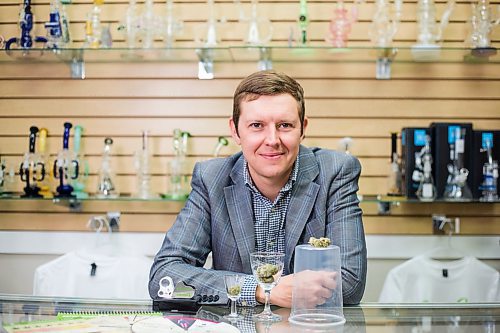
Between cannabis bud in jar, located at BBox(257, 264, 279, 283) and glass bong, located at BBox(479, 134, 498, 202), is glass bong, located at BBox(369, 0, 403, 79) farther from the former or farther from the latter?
cannabis bud in jar, located at BBox(257, 264, 279, 283)

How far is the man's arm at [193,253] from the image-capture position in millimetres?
2189

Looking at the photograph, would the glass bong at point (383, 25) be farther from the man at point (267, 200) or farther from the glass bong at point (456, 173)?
the man at point (267, 200)

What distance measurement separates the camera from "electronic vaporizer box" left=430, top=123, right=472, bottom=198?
3.82 meters

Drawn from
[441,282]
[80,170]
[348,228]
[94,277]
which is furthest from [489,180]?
[80,170]

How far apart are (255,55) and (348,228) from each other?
175 cm

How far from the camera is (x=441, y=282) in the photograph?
3.77 meters

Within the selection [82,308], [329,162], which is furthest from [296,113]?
[82,308]

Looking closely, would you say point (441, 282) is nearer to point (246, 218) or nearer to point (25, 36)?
point (246, 218)

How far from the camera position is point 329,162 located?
107 inches

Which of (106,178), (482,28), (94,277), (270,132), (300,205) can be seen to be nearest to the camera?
(270,132)

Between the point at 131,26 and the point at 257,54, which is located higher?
the point at 131,26

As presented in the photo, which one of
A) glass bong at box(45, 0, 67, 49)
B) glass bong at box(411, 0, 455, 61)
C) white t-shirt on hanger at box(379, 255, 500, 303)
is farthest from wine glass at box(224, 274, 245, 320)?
glass bong at box(45, 0, 67, 49)

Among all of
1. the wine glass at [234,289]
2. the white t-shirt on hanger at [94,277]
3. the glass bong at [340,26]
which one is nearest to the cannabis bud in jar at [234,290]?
the wine glass at [234,289]

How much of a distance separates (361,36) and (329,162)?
5.15 feet
